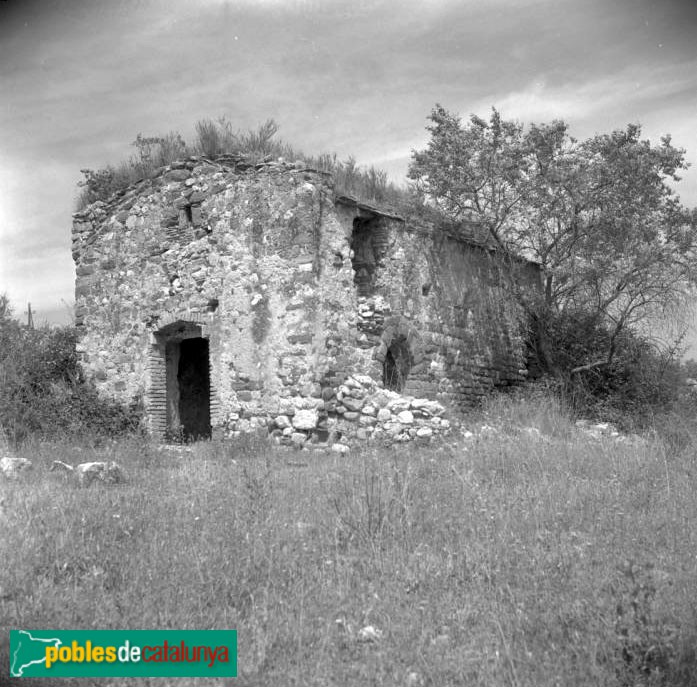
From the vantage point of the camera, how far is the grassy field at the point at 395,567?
4.03 meters

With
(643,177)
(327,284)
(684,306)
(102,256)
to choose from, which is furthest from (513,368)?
(102,256)

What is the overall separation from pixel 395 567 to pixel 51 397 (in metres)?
8.96

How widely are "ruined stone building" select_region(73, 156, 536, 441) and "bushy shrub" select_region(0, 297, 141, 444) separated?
15.5 inches

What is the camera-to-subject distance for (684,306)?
14180 millimetres

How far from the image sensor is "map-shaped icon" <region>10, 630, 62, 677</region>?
3.72 m

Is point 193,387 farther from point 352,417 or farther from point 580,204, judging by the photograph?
point 580,204

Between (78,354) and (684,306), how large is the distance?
11.0 meters

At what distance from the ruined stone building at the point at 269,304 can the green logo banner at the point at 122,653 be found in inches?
269

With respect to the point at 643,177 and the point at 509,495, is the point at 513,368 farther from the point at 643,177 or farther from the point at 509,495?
the point at 509,495

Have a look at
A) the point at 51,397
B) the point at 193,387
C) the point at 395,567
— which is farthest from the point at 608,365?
the point at 395,567

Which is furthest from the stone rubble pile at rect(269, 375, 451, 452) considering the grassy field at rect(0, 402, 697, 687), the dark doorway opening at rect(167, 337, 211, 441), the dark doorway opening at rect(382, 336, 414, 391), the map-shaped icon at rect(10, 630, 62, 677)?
the map-shaped icon at rect(10, 630, 62, 677)

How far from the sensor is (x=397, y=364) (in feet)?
42.1

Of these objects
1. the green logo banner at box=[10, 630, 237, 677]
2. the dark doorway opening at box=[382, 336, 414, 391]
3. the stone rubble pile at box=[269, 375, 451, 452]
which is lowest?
the green logo banner at box=[10, 630, 237, 677]

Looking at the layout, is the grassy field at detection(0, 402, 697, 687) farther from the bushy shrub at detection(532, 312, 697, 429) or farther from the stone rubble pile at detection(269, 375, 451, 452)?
the bushy shrub at detection(532, 312, 697, 429)
